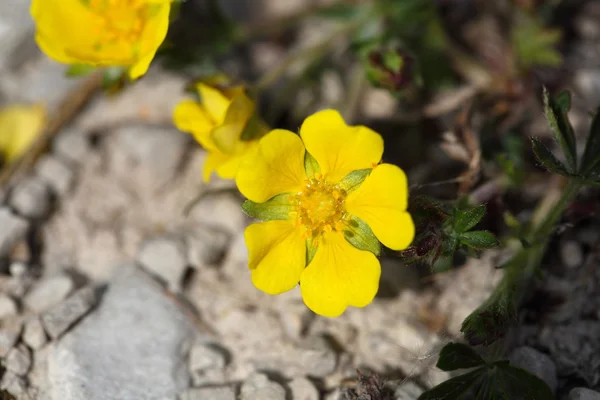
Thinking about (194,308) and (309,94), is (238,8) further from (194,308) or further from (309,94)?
(194,308)

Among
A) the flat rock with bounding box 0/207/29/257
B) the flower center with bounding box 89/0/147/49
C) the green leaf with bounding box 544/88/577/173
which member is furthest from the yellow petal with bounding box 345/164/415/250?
the flat rock with bounding box 0/207/29/257

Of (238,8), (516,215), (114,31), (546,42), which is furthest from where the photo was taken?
(238,8)

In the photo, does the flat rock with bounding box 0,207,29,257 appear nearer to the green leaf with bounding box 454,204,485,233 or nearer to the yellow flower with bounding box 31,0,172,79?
the yellow flower with bounding box 31,0,172,79

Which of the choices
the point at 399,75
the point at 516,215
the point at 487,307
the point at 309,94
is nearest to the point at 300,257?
the point at 487,307

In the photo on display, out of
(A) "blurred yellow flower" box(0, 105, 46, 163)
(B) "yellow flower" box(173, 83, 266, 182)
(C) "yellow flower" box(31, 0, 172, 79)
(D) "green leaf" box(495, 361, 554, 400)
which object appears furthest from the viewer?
(A) "blurred yellow flower" box(0, 105, 46, 163)

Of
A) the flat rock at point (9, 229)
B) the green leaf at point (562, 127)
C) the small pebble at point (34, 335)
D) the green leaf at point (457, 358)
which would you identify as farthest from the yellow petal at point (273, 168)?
the flat rock at point (9, 229)

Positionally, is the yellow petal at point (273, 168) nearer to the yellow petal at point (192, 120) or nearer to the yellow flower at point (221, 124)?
the yellow flower at point (221, 124)

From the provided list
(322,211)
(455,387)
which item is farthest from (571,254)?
(322,211)
